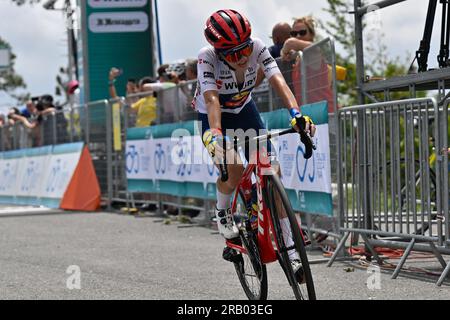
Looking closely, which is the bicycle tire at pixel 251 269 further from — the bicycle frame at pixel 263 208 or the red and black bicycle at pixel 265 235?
the bicycle frame at pixel 263 208

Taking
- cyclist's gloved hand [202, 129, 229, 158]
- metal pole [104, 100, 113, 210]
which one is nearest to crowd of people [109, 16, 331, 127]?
metal pole [104, 100, 113, 210]

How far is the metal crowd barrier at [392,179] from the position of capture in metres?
8.55

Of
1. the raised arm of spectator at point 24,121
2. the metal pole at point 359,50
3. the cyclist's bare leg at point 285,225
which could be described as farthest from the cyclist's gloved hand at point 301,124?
the raised arm of spectator at point 24,121

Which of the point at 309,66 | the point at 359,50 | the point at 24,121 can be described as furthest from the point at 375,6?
the point at 24,121

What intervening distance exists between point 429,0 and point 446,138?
1.77 metres

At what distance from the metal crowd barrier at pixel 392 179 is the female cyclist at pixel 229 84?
5.48ft

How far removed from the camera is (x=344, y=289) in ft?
26.9

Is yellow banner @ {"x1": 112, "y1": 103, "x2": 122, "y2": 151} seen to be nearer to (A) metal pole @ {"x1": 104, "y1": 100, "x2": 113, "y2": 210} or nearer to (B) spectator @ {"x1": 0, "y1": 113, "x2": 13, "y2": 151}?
(A) metal pole @ {"x1": 104, "y1": 100, "x2": 113, "y2": 210}

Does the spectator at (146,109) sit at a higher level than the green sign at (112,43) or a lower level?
lower

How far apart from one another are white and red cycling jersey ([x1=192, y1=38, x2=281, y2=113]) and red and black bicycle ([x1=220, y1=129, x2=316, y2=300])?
0.59 metres

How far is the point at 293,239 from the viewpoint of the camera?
650 centimetres

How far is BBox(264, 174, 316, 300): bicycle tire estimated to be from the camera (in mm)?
6391
